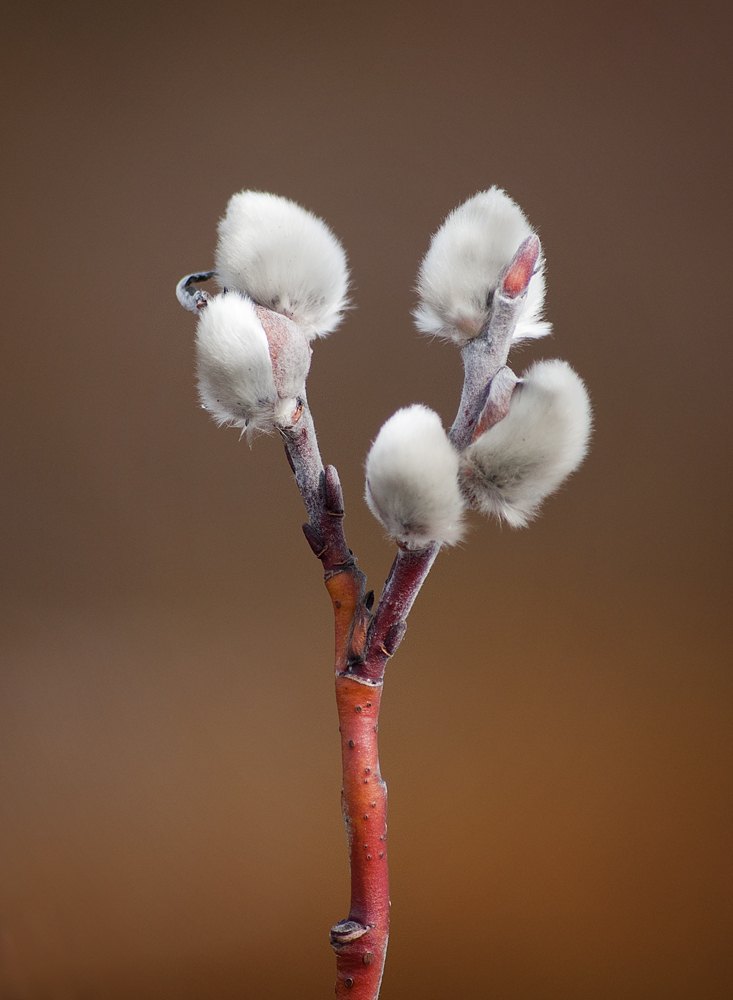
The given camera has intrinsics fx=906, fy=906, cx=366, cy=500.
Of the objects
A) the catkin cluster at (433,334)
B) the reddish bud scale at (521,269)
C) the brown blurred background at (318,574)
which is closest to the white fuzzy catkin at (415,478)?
the catkin cluster at (433,334)

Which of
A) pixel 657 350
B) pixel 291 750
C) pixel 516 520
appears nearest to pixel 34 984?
pixel 291 750

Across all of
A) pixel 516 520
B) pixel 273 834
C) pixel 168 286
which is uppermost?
Result: pixel 168 286

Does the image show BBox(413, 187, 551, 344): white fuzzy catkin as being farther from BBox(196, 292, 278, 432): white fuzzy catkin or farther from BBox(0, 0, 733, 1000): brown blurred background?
BBox(0, 0, 733, 1000): brown blurred background

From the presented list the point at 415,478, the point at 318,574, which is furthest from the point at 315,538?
the point at 318,574

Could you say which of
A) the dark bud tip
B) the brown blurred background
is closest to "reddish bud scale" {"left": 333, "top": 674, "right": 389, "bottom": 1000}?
the dark bud tip

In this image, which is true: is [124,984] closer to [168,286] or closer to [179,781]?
[179,781]

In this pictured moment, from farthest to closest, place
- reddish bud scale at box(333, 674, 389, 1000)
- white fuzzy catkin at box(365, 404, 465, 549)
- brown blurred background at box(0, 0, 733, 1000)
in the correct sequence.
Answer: brown blurred background at box(0, 0, 733, 1000)
reddish bud scale at box(333, 674, 389, 1000)
white fuzzy catkin at box(365, 404, 465, 549)

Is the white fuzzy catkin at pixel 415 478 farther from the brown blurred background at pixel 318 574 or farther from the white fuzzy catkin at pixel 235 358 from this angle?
the brown blurred background at pixel 318 574
